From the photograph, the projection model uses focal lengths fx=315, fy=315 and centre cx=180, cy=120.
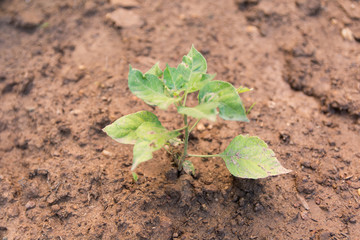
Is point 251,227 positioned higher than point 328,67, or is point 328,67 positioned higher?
point 328,67

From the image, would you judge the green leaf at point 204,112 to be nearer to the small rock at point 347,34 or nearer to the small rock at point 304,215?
the small rock at point 304,215

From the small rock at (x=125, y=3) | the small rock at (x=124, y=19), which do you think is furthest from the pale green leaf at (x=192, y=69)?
the small rock at (x=125, y=3)

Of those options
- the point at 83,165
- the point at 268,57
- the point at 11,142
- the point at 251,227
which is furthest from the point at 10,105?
the point at 268,57

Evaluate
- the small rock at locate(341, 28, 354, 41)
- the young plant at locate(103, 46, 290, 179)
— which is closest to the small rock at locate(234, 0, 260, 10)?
the small rock at locate(341, 28, 354, 41)

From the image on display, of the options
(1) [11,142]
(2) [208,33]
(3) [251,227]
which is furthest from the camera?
(2) [208,33]

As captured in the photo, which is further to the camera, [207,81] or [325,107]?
[325,107]

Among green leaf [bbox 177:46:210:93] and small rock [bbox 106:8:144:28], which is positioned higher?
green leaf [bbox 177:46:210:93]

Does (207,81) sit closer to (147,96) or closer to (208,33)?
(147,96)

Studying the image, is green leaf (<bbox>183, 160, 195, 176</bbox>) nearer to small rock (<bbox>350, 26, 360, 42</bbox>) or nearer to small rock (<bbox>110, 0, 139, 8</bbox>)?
small rock (<bbox>110, 0, 139, 8</bbox>)
